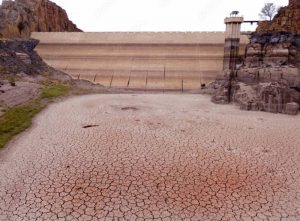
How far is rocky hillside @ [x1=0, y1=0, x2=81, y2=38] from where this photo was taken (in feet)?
132

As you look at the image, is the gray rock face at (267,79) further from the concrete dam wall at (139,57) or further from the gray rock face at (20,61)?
the gray rock face at (20,61)

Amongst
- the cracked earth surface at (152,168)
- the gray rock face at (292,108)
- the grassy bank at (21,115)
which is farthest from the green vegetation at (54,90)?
the gray rock face at (292,108)

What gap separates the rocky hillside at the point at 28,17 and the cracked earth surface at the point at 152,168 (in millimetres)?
26712

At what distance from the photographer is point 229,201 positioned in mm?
10031

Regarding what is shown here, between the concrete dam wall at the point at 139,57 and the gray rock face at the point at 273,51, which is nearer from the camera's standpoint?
the gray rock face at the point at 273,51

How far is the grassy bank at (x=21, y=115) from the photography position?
1585 cm

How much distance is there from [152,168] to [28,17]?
130 ft

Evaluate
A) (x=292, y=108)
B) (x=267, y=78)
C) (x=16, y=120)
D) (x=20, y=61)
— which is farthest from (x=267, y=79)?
(x=20, y=61)

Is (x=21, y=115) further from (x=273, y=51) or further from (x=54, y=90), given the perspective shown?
(x=273, y=51)

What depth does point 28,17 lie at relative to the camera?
1716 inches

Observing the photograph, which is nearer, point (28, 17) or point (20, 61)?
point (20, 61)

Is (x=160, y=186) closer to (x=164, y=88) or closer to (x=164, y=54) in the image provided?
(x=164, y=88)

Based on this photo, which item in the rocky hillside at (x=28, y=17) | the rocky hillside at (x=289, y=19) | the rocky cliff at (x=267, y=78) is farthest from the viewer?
the rocky hillside at (x=28, y=17)

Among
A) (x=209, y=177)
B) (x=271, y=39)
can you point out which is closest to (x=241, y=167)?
(x=209, y=177)
